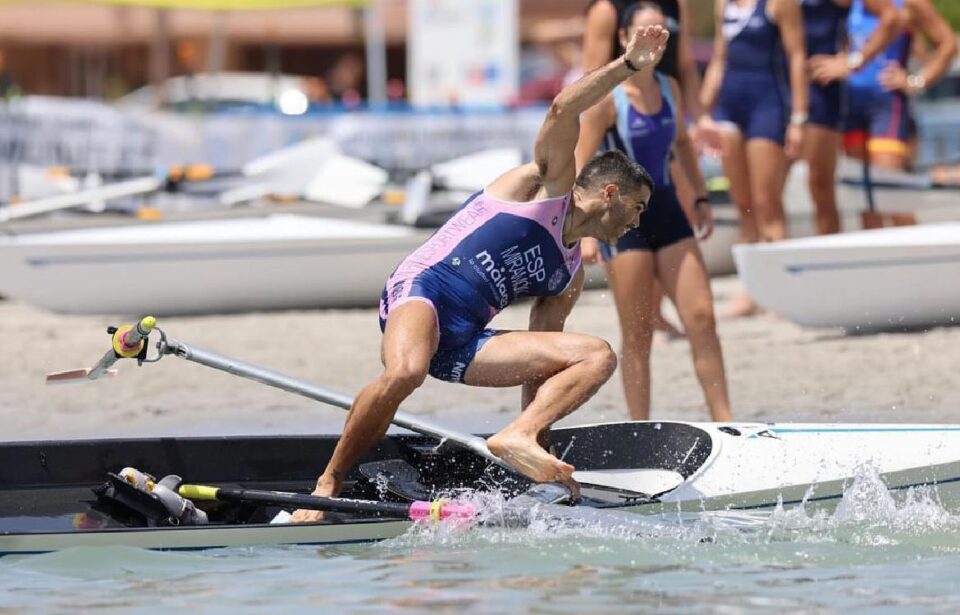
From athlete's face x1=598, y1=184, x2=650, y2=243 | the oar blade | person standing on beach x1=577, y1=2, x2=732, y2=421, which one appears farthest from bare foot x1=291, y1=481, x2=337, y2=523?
person standing on beach x1=577, y1=2, x2=732, y2=421

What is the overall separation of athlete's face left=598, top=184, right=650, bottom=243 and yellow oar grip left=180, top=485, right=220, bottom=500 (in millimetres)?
1624

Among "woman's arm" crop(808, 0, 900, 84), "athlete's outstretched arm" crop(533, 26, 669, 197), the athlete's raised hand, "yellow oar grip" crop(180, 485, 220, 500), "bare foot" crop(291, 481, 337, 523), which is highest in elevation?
"woman's arm" crop(808, 0, 900, 84)

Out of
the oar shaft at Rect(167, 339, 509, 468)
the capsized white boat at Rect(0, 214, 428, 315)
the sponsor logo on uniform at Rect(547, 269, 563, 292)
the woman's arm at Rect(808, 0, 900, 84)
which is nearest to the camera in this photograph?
the sponsor logo on uniform at Rect(547, 269, 563, 292)

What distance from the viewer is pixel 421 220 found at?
12219 mm

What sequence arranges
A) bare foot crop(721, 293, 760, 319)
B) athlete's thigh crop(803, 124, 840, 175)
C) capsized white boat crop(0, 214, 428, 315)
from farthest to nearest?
capsized white boat crop(0, 214, 428, 315), bare foot crop(721, 293, 760, 319), athlete's thigh crop(803, 124, 840, 175)

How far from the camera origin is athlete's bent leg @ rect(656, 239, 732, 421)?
7191 millimetres

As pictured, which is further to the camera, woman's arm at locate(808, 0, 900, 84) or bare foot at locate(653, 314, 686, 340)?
woman's arm at locate(808, 0, 900, 84)

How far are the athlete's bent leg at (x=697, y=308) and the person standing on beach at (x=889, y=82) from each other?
4.14 meters

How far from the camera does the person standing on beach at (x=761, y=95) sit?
1005 cm

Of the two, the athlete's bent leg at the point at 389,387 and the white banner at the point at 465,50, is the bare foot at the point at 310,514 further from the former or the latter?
the white banner at the point at 465,50

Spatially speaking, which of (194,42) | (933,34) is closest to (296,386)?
(933,34)

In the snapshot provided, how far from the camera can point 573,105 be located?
5988 mm

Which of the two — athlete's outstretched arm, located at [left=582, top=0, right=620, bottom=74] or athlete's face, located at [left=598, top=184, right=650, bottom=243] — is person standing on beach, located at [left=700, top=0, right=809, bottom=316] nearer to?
athlete's outstretched arm, located at [left=582, top=0, right=620, bottom=74]

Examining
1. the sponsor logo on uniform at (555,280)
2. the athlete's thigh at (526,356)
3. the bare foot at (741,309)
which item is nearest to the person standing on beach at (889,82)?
the bare foot at (741,309)
